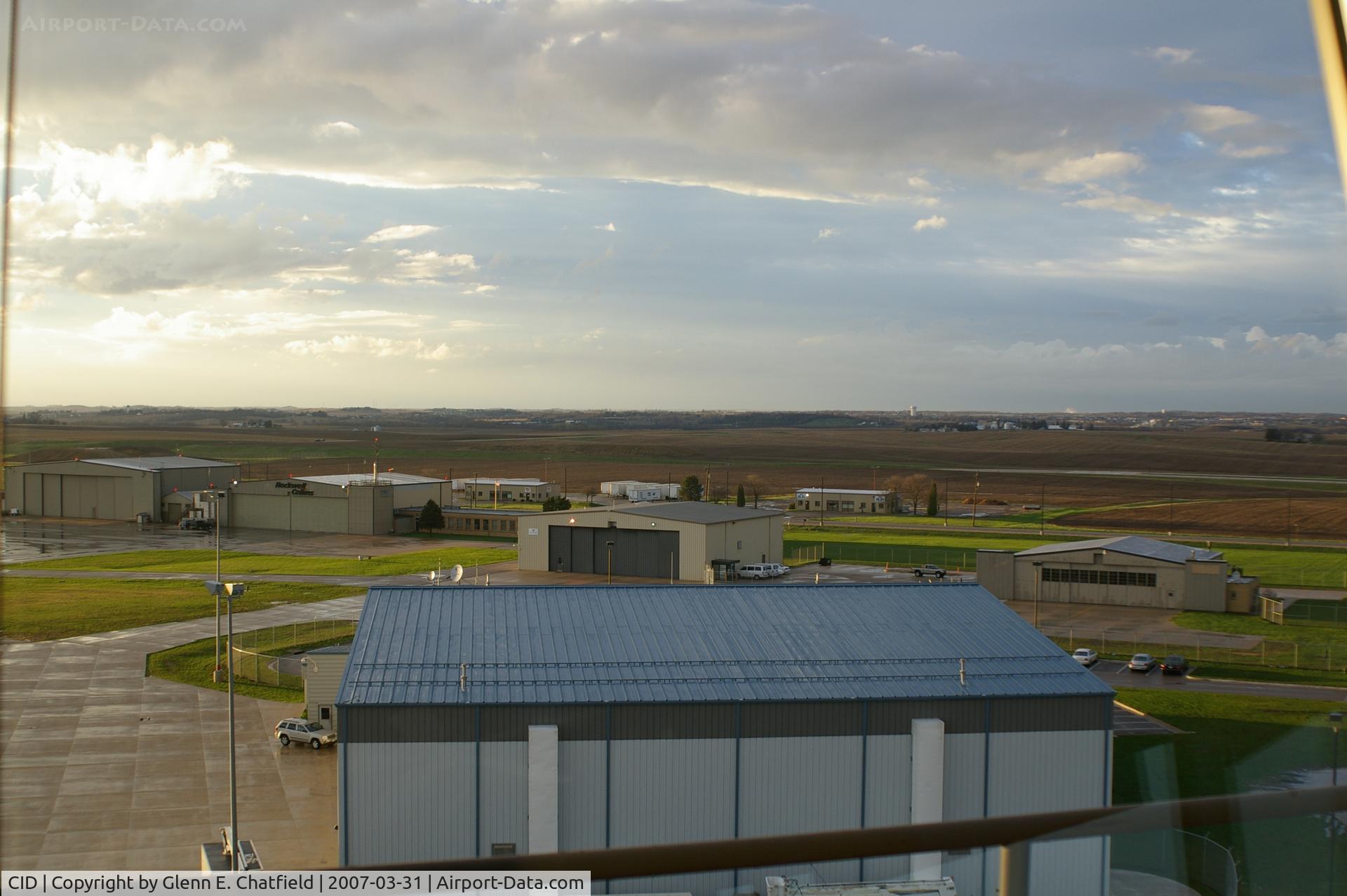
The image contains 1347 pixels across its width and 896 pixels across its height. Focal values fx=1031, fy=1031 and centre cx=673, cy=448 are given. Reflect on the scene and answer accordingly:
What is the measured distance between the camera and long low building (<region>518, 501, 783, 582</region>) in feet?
85.3

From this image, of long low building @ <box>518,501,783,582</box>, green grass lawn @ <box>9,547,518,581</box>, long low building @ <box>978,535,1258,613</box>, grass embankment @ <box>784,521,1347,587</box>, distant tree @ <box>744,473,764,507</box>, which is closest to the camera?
long low building @ <box>978,535,1258,613</box>

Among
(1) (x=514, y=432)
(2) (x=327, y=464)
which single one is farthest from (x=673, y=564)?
(1) (x=514, y=432)

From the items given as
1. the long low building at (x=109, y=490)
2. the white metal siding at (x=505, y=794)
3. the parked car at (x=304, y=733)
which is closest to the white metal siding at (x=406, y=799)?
the white metal siding at (x=505, y=794)

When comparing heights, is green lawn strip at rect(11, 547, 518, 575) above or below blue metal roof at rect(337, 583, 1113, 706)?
below

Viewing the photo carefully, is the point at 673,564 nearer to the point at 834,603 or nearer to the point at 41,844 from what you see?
the point at 834,603

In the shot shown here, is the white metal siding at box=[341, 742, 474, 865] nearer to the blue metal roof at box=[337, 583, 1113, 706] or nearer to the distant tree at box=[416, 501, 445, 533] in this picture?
the blue metal roof at box=[337, 583, 1113, 706]

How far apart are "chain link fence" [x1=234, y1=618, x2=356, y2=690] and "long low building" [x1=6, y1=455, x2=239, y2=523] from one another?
21583mm

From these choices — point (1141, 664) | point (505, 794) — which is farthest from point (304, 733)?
point (1141, 664)

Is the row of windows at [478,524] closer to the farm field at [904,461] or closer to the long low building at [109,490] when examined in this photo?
the long low building at [109,490]

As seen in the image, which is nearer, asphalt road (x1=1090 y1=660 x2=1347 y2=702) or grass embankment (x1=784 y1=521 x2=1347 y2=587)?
asphalt road (x1=1090 y1=660 x2=1347 y2=702)

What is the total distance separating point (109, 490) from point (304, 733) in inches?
1230

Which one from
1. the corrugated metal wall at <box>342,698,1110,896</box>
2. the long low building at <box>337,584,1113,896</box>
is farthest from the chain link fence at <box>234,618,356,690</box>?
the corrugated metal wall at <box>342,698,1110,896</box>

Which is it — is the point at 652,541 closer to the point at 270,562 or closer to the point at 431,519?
the point at 270,562

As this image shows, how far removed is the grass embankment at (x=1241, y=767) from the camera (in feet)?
7.97
